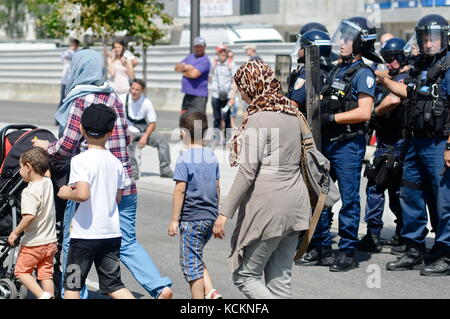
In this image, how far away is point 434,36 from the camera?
25.1 feet

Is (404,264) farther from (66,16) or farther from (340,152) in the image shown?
(66,16)

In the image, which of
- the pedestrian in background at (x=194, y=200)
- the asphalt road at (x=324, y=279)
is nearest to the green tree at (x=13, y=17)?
the asphalt road at (x=324, y=279)

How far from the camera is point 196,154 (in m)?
6.43

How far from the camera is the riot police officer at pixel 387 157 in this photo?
8570 mm

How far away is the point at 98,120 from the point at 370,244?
12.1ft

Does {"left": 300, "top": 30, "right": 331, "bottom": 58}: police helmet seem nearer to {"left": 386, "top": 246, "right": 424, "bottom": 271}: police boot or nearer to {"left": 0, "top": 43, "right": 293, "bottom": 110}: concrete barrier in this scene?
{"left": 386, "top": 246, "right": 424, "bottom": 271}: police boot

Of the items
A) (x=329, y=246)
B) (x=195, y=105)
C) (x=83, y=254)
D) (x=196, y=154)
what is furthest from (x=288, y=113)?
(x=195, y=105)

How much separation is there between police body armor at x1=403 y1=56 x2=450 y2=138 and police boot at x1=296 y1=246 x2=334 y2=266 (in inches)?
49.7

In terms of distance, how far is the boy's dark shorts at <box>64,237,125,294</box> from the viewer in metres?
5.86

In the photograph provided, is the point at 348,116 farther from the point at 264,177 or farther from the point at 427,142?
the point at 264,177

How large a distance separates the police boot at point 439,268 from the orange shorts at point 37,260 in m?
3.06

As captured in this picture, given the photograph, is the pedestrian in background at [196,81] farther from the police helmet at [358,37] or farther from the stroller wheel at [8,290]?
the stroller wheel at [8,290]

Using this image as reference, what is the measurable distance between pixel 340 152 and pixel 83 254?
2.76 metres

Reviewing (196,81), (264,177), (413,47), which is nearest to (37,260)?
(264,177)
